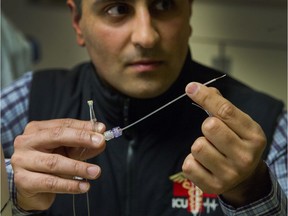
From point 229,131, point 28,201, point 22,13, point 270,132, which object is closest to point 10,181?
point 28,201

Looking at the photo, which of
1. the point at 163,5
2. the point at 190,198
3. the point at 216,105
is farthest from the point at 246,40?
the point at 216,105

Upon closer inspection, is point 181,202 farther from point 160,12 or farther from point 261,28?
point 261,28

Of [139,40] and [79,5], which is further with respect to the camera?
[79,5]

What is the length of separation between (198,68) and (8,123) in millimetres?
534

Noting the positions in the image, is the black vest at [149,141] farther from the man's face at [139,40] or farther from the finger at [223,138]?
the finger at [223,138]

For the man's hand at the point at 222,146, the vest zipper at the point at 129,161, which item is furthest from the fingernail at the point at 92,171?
the vest zipper at the point at 129,161

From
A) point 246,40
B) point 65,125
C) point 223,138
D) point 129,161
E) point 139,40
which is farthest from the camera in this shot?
point 246,40

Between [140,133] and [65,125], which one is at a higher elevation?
[65,125]

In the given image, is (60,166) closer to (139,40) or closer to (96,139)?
(96,139)

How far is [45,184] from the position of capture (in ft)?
2.34

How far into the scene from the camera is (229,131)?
63cm

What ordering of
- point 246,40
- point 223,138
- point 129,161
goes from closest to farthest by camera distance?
point 223,138 → point 129,161 → point 246,40

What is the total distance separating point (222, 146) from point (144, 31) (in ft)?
1.11

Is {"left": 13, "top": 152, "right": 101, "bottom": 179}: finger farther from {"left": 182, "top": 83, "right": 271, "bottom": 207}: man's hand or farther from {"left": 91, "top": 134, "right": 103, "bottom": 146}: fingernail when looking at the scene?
{"left": 182, "top": 83, "right": 271, "bottom": 207}: man's hand
